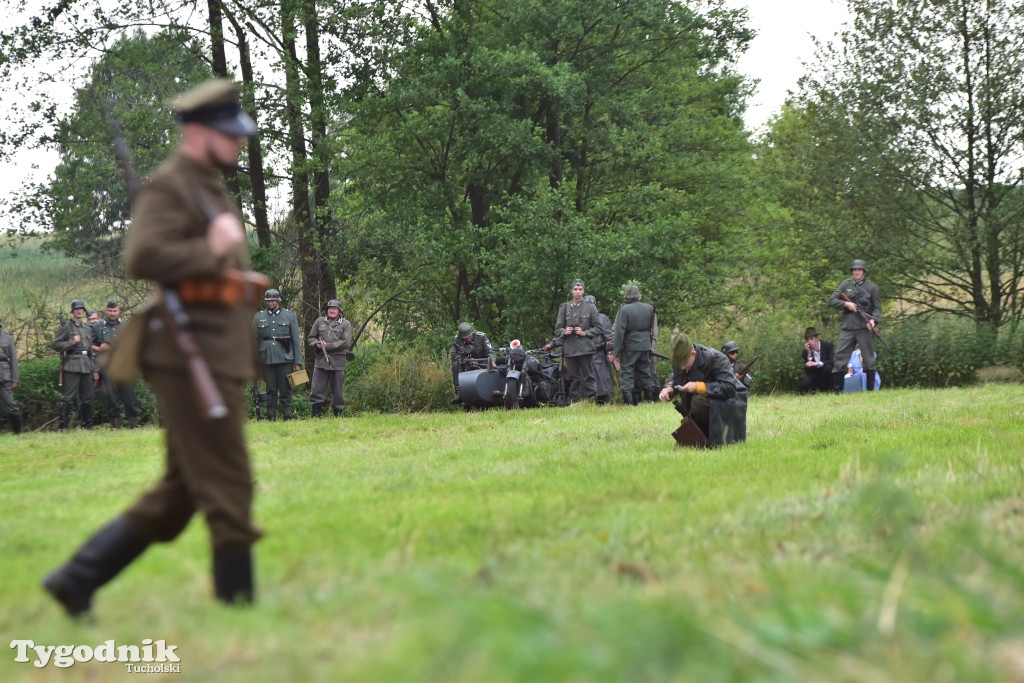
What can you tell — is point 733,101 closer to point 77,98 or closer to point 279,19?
point 279,19

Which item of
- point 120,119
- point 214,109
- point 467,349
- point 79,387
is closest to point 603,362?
point 467,349

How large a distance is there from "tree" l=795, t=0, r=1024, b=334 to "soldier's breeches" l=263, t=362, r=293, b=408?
15.1m

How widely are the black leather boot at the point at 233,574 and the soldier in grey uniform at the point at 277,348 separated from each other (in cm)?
1546

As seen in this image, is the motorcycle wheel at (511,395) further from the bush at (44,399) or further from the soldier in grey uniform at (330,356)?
the bush at (44,399)

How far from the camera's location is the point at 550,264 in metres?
26.5

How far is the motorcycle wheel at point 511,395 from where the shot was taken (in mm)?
21000

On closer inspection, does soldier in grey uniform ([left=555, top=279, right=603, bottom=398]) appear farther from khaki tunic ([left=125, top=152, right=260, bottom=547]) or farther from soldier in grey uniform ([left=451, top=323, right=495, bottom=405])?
khaki tunic ([left=125, top=152, right=260, bottom=547])

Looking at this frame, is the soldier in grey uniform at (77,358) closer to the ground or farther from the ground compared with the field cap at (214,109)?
closer to the ground

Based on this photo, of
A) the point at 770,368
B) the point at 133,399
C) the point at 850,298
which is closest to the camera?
the point at 133,399

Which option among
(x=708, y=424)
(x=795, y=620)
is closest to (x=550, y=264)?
(x=708, y=424)

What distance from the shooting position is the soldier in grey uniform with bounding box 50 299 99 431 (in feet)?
64.9

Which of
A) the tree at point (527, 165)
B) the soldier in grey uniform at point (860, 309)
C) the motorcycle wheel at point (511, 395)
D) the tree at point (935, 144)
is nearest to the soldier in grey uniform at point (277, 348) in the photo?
the motorcycle wheel at point (511, 395)

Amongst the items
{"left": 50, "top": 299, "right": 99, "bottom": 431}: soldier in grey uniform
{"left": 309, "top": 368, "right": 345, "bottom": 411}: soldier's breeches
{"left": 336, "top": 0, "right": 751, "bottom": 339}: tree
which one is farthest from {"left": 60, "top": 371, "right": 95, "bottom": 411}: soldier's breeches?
{"left": 336, "top": 0, "right": 751, "bottom": 339}: tree

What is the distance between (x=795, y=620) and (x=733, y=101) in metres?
42.2
